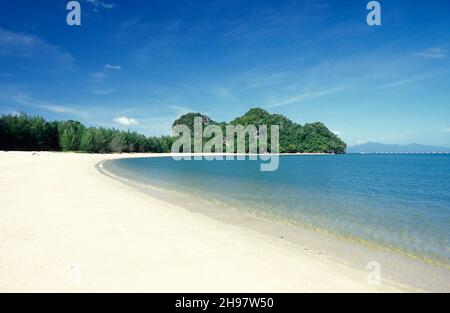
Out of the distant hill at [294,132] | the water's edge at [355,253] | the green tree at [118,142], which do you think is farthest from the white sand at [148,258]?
the distant hill at [294,132]

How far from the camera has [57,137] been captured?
7975cm

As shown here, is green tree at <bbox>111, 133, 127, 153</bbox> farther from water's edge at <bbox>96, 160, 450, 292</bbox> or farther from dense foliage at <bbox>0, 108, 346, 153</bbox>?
water's edge at <bbox>96, 160, 450, 292</bbox>

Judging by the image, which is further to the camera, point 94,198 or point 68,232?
point 94,198

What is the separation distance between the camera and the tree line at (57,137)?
66625mm

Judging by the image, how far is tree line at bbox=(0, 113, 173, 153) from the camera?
6662cm

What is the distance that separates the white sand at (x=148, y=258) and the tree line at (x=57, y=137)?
243 ft

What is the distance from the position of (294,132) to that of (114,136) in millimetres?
97446

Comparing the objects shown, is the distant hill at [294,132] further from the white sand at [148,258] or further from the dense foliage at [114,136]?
the white sand at [148,258]

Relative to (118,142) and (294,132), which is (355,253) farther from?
(294,132)

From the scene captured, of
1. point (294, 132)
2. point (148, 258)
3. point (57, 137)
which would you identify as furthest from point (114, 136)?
point (148, 258)

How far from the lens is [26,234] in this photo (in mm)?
6078
